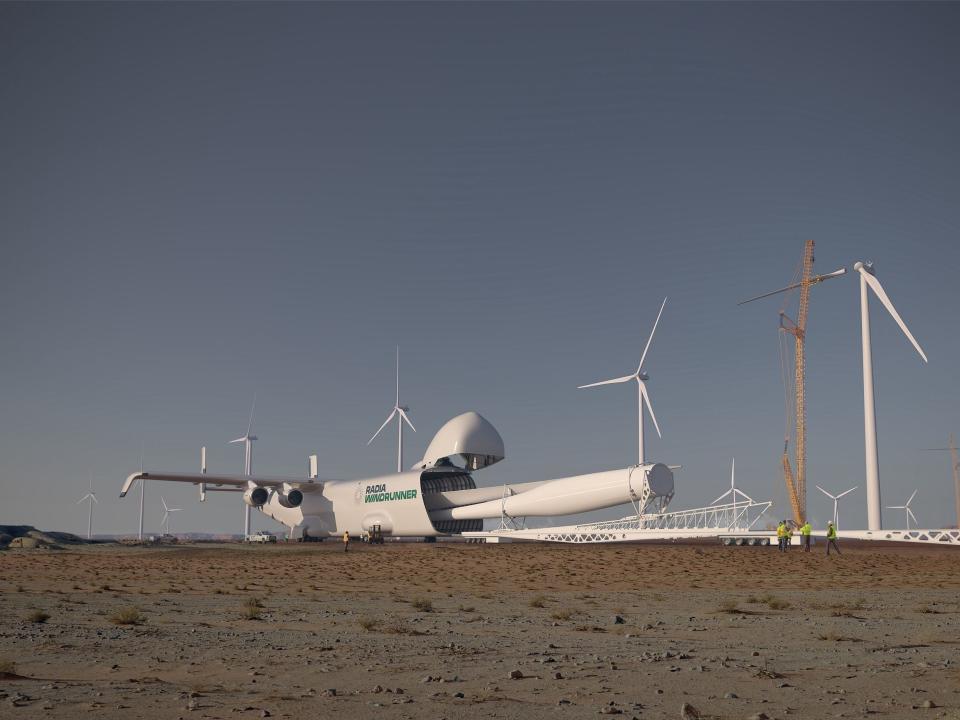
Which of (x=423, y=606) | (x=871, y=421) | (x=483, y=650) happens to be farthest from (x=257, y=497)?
(x=483, y=650)

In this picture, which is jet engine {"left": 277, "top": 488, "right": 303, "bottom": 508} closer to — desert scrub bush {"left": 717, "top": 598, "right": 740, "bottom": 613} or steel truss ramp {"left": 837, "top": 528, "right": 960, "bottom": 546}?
steel truss ramp {"left": 837, "top": 528, "right": 960, "bottom": 546}

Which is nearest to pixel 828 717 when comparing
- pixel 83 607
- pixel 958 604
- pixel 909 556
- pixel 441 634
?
pixel 441 634

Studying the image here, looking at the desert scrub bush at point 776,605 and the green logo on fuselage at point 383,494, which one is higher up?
the green logo on fuselage at point 383,494

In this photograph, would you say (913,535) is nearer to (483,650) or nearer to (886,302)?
(886,302)

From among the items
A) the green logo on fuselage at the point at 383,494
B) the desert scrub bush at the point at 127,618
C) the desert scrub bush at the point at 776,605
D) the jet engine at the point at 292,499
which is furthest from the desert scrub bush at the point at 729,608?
the jet engine at the point at 292,499

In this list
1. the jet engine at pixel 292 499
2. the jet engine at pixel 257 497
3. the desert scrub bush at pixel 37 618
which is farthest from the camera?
the jet engine at pixel 292 499

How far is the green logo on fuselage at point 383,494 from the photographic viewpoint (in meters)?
81.3

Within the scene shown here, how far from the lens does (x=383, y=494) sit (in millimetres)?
84625

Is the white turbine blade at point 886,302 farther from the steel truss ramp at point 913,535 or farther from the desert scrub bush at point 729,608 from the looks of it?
the desert scrub bush at point 729,608

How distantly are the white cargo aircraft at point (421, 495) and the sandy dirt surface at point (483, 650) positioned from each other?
138 feet

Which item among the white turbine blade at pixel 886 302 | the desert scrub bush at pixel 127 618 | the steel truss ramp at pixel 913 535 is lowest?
the desert scrub bush at pixel 127 618

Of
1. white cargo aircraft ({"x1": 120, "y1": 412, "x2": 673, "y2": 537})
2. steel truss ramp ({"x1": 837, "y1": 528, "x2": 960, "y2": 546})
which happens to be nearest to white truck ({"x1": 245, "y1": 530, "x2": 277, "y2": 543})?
white cargo aircraft ({"x1": 120, "y1": 412, "x2": 673, "y2": 537})

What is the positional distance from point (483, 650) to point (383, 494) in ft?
237

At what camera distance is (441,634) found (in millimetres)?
16016
